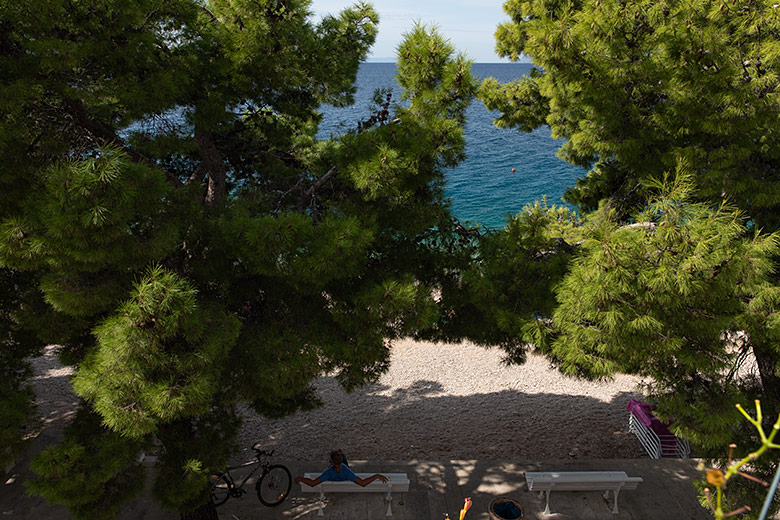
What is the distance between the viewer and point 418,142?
4973 millimetres

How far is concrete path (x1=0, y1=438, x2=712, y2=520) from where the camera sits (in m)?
6.48

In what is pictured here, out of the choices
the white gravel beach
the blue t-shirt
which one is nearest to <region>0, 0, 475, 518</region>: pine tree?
the blue t-shirt

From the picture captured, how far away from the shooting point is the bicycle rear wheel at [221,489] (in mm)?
6500

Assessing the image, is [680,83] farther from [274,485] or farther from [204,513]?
[204,513]

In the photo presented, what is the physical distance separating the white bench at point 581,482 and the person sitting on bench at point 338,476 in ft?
6.31

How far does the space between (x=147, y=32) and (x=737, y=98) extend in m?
5.65

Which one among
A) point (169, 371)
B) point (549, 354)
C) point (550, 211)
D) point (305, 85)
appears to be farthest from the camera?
point (550, 211)

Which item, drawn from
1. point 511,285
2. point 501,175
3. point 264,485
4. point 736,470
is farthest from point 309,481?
point 501,175

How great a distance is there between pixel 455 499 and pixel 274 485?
7.72ft

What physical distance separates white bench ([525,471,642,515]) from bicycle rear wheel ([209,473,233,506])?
12.3 ft

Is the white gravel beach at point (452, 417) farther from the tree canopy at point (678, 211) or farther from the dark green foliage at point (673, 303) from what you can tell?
the dark green foliage at point (673, 303)

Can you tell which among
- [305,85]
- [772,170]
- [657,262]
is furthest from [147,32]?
[772,170]

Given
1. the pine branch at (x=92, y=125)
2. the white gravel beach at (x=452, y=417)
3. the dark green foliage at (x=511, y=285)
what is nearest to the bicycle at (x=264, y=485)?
the white gravel beach at (x=452, y=417)

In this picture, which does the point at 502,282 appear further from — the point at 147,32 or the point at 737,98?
the point at 147,32
